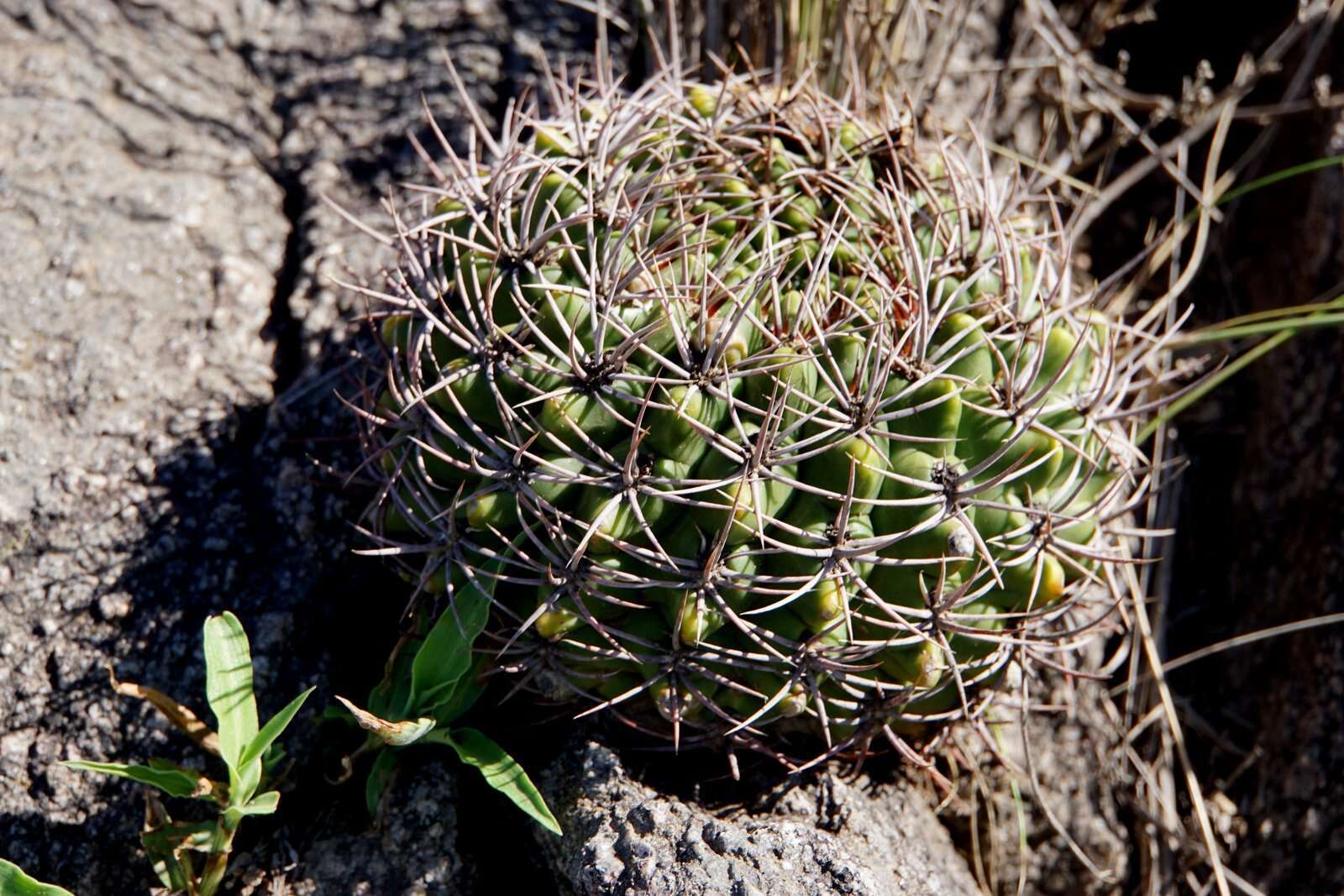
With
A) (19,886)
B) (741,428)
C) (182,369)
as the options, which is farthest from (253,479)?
(741,428)

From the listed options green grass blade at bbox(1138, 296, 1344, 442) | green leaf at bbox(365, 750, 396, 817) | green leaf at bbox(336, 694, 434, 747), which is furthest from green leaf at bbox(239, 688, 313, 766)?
green grass blade at bbox(1138, 296, 1344, 442)

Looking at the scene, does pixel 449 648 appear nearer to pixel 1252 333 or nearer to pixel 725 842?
pixel 725 842

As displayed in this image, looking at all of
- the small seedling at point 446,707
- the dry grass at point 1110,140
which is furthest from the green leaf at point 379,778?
the dry grass at point 1110,140

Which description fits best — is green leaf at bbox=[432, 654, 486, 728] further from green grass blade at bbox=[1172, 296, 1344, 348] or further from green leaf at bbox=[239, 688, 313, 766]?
green grass blade at bbox=[1172, 296, 1344, 348]

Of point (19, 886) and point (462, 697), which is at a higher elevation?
point (462, 697)

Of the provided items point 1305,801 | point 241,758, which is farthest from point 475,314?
point 1305,801

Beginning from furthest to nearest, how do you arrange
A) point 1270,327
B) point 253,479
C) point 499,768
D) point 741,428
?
point 1270,327
point 253,479
point 499,768
point 741,428

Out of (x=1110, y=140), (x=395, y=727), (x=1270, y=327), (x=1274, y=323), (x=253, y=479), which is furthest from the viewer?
(x=1110, y=140)
